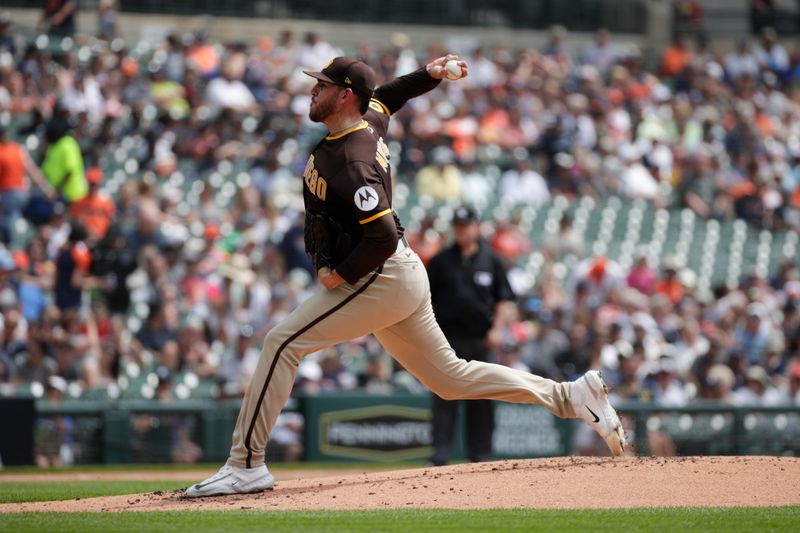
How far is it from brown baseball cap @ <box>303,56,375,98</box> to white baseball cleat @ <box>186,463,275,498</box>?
6.50ft

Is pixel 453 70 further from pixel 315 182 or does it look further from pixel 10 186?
pixel 10 186

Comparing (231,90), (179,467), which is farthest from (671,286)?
(179,467)

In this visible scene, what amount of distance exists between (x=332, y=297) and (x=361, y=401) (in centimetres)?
644

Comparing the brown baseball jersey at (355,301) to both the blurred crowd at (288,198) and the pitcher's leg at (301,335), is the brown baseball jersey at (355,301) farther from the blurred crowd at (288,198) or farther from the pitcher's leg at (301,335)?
the blurred crowd at (288,198)

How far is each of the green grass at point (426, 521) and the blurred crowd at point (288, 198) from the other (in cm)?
637

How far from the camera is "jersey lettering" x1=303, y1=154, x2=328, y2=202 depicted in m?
6.29

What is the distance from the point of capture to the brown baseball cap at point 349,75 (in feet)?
20.9

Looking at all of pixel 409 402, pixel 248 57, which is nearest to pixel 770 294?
pixel 409 402

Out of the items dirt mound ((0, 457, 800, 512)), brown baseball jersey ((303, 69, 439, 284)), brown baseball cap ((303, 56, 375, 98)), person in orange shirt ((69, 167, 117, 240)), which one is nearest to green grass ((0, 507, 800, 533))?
dirt mound ((0, 457, 800, 512))

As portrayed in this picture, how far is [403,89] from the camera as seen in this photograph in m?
7.04

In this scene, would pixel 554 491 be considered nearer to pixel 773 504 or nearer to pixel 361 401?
pixel 773 504

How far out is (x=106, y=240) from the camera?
1395cm

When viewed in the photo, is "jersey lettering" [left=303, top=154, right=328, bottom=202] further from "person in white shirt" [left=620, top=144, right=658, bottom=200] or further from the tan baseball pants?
"person in white shirt" [left=620, top=144, right=658, bottom=200]

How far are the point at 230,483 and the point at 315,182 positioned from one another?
1.57m
